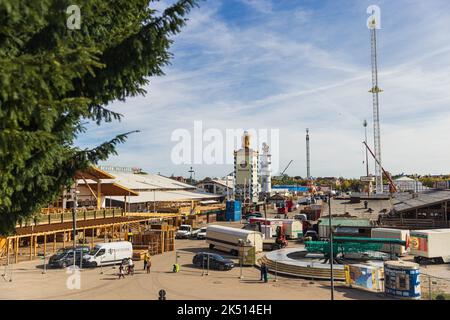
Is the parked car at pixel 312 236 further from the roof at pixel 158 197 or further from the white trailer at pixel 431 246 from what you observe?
the roof at pixel 158 197

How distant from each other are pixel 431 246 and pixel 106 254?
25.1 metres

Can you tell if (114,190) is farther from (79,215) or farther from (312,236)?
(312,236)

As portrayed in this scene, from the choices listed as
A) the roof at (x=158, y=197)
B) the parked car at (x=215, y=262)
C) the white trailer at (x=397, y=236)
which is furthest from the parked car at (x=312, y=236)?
the roof at (x=158, y=197)

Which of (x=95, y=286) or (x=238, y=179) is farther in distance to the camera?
(x=238, y=179)

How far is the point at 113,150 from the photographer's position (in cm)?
903

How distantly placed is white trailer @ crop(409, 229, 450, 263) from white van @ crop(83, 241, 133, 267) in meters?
23.1

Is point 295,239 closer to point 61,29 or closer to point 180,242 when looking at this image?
point 180,242

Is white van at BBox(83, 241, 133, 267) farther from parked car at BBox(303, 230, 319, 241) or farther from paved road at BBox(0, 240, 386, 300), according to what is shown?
parked car at BBox(303, 230, 319, 241)

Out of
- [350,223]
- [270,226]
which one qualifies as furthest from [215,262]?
[270,226]

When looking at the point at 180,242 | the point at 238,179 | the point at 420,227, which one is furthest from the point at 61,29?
the point at 238,179

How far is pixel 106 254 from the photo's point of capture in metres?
29.6

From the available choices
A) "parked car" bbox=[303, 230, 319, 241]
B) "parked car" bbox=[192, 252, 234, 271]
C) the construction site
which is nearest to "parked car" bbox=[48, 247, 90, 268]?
the construction site

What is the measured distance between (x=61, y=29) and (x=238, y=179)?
116 metres

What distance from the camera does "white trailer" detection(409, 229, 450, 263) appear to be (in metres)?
30.2
